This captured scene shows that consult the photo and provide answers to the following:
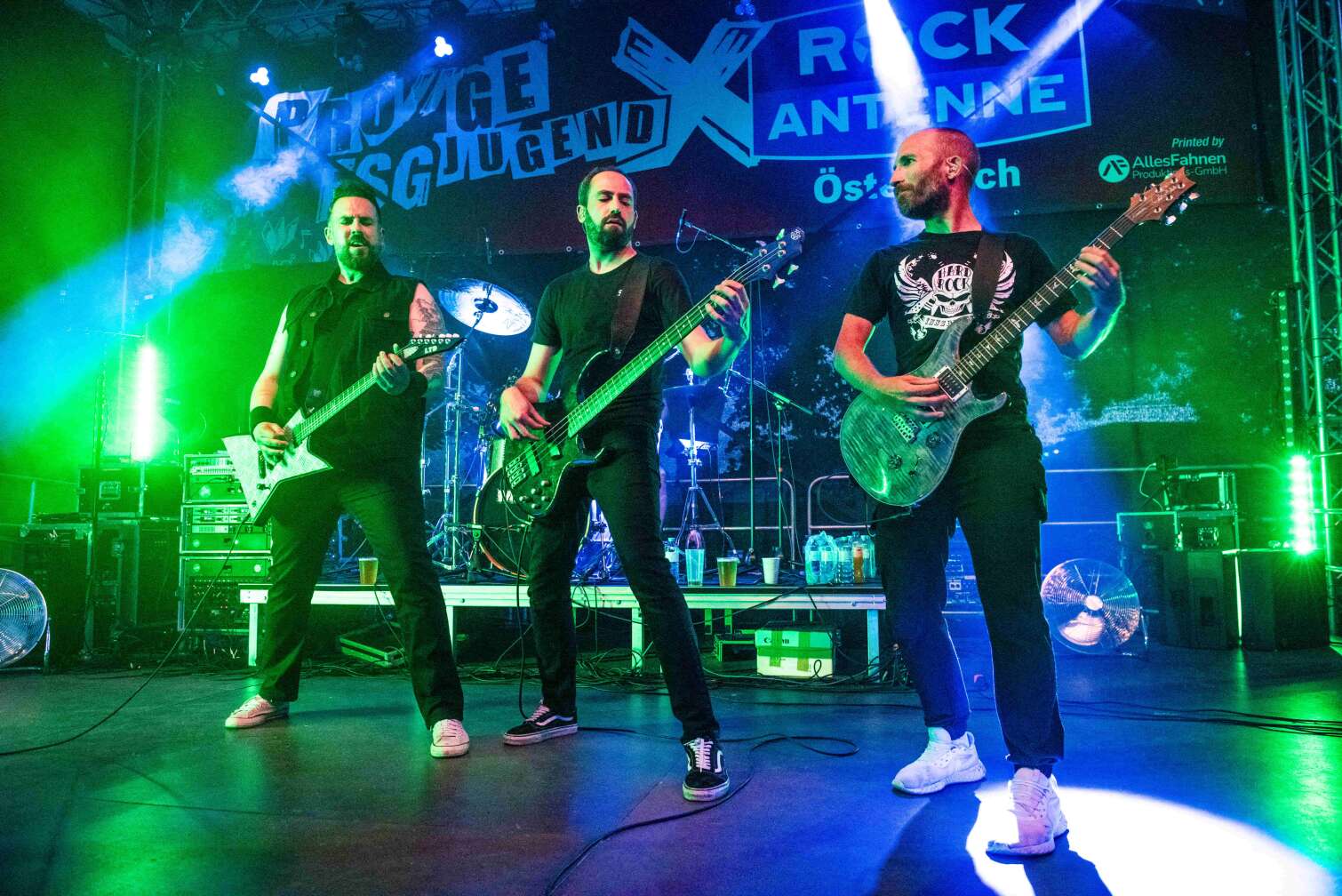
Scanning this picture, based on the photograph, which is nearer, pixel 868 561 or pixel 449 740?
pixel 449 740

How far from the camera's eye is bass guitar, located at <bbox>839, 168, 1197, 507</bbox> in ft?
8.23

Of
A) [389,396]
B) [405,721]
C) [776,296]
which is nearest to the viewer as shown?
[389,396]

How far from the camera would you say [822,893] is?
74.7 inches

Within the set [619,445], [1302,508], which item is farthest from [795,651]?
[1302,508]

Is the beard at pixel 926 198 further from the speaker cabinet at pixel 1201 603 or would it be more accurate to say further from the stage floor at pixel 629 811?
the speaker cabinet at pixel 1201 603

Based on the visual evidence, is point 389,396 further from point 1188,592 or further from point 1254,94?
point 1254,94

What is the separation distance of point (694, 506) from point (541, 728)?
4.31m

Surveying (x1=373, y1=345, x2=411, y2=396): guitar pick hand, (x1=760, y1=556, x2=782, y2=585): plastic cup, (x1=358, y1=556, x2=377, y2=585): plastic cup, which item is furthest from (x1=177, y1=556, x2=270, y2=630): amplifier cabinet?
(x1=760, y1=556, x2=782, y2=585): plastic cup

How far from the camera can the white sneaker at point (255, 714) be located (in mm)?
3842

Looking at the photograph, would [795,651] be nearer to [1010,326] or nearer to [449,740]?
[449,740]

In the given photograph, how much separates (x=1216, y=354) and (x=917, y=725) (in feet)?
20.3

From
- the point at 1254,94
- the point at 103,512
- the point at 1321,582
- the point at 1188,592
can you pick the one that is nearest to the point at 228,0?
the point at 103,512

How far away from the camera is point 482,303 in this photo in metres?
6.73

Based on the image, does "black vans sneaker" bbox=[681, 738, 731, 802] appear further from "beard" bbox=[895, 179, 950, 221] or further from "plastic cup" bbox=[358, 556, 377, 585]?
"plastic cup" bbox=[358, 556, 377, 585]
